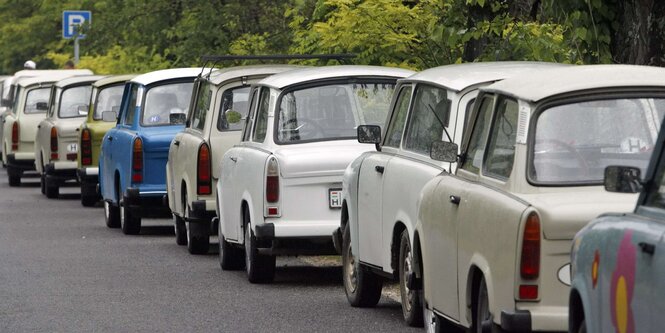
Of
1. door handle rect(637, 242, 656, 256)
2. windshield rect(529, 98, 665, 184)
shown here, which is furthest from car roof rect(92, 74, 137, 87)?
door handle rect(637, 242, 656, 256)

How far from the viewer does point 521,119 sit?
28.9 ft

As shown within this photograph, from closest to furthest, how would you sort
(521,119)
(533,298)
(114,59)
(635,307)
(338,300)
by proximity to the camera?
(635,307) < (533,298) < (521,119) < (338,300) < (114,59)

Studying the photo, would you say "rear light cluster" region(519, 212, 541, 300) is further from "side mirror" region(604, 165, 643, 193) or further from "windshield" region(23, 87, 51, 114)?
"windshield" region(23, 87, 51, 114)

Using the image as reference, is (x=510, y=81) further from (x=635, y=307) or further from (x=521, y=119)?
(x=635, y=307)

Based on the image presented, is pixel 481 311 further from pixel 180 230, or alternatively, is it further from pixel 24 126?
pixel 24 126

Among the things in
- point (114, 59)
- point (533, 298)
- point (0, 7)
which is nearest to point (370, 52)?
point (533, 298)

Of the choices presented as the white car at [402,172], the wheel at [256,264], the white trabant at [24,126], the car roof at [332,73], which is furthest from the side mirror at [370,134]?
the white trabant at [24,126]

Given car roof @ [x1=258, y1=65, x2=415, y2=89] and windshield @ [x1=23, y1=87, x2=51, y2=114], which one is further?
windshield @ [x1=23, y1=87, x2=51, y2=114]

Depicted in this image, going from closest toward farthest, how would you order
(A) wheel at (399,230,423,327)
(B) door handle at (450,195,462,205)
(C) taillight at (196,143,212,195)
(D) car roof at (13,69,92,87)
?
(B) door handle at (450,195,462,205) < (A) wheel at (399,230,423,327) < (C) taillight at (196,143,212,195) < (D) car roof at (13,69,92,87)

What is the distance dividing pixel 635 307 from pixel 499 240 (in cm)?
202

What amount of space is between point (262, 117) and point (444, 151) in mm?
5494

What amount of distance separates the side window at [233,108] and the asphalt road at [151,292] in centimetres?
127

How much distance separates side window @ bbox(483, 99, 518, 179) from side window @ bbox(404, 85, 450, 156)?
1.64m

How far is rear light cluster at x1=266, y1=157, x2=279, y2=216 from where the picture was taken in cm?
1388
